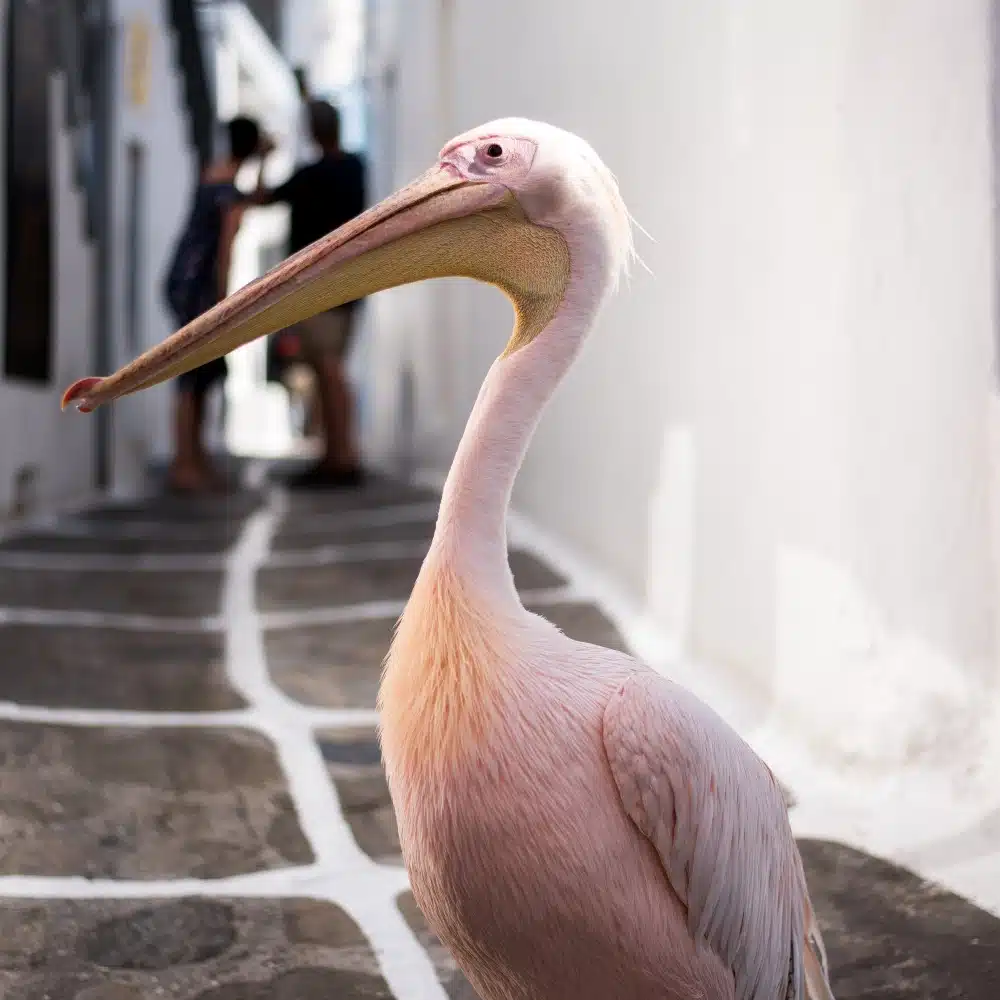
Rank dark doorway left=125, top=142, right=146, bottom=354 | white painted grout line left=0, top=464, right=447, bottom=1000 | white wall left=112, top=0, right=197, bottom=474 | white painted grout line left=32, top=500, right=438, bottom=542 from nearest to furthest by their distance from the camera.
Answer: white painted grout line left=0, top=464, right=447, bottom=1000 → white painted grout line left=32, top=500, right=438, bottom=542 → white wall left=112, top=0, right=197, bottom=474 → dark doorway left=125, top=142, right=146, bottom=354

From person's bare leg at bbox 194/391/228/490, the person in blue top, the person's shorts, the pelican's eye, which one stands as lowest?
person's bare leg at bbox 194/391/228/490

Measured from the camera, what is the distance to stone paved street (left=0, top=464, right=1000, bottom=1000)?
1.29 metres

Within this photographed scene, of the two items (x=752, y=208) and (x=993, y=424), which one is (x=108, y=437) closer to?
(x=752, y=208)

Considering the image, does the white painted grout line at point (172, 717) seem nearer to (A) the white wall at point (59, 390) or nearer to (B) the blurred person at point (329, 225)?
(A) the white wall at point (59, 390)

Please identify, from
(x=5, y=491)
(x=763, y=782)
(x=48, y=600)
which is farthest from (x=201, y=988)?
(x=5, y=491)

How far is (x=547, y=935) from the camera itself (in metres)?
0.90

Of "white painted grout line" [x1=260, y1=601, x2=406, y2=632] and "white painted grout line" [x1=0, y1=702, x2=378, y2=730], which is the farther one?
"white painted grout line" [x1=260, y1=601, x2=406, y2=632]

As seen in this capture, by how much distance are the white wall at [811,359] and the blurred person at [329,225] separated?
169cm

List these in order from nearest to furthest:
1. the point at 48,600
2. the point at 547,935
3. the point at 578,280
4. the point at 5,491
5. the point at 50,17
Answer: the point at 547,935
the point at 578,280
the point at 48,600
the point at 5,491
the point at 50,17

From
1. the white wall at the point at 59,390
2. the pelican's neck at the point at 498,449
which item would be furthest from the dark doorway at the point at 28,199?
the pelican's neck at the point at 498,449

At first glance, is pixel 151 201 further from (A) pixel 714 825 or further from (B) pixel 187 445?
(A) pixel 714 825

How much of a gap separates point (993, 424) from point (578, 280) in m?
0.74

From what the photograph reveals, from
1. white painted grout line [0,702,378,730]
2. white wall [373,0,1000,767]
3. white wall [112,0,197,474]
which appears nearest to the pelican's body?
white wall [373,0,1000,767]

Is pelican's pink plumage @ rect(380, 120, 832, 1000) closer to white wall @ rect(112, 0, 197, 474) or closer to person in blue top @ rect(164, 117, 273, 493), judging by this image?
person in blue top @ rect(164, 117, 273, 493)
